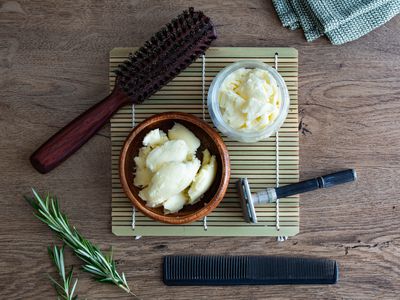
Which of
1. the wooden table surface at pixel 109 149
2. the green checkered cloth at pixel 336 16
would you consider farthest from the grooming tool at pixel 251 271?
the green checkered cloth at pixel 336 16

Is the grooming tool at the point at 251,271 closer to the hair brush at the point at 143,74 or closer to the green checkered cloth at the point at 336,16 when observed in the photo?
the hair brush at the point at 143,74

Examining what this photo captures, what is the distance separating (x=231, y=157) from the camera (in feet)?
3.07

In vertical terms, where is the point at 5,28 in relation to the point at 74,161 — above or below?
above

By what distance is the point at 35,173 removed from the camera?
951 mm

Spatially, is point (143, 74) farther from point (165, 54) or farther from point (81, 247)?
point (81, 247)

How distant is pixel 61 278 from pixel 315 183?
491 millimetres

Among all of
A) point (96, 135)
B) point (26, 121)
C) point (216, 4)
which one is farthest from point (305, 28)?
point (26, 121)

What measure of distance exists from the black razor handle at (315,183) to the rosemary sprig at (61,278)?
0.40 meters

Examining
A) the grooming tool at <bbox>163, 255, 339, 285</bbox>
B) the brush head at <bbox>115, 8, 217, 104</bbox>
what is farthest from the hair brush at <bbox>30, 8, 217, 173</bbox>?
the grooming tool at <bbox>163, 255, 339, 285</bbox>

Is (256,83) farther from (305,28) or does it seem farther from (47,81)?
(47,81)

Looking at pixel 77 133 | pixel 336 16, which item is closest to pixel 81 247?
pixel 77 133

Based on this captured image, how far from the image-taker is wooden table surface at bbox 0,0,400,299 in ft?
3.10

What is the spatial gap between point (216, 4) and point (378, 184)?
446mm

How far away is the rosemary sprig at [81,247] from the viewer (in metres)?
0.91
